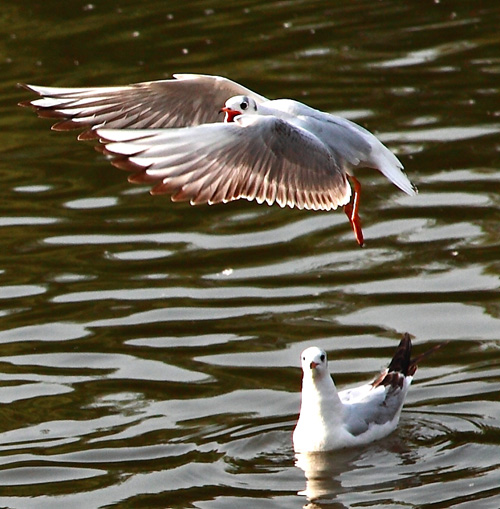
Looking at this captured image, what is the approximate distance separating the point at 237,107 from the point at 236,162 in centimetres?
58

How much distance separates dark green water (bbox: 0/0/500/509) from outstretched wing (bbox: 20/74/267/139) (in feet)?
6.08

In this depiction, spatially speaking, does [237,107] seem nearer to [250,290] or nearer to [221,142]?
[221,142]

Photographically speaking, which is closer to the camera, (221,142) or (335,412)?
(221,142)

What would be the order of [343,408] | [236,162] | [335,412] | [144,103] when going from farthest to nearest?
[144,103], [343,408], [335,412], [236,162]

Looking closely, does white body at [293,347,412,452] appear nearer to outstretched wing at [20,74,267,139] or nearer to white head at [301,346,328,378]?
white head at [301,346,328,378]

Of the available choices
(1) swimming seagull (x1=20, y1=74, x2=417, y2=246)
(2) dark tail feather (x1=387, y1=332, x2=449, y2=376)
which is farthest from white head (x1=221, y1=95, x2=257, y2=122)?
(2) dark tail feather (x1=387, y1=332, x2=449, y2=376)

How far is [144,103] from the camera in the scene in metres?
10.3

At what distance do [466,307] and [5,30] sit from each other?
32.9 feet

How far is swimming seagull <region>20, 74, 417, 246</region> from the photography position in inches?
335

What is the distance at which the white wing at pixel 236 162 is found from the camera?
8414 mm

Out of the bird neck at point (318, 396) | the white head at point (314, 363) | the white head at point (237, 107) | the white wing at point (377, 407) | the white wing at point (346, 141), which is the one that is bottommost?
the white wing at point (377, 407)

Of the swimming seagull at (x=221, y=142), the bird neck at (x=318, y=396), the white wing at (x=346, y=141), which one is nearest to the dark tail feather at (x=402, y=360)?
the bird neck at (x=318, y=396)

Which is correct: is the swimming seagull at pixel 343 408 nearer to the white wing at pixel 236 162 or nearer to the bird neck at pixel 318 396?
the bird neck at pixel 318 396

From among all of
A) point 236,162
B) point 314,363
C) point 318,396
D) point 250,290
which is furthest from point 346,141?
point 250,290
